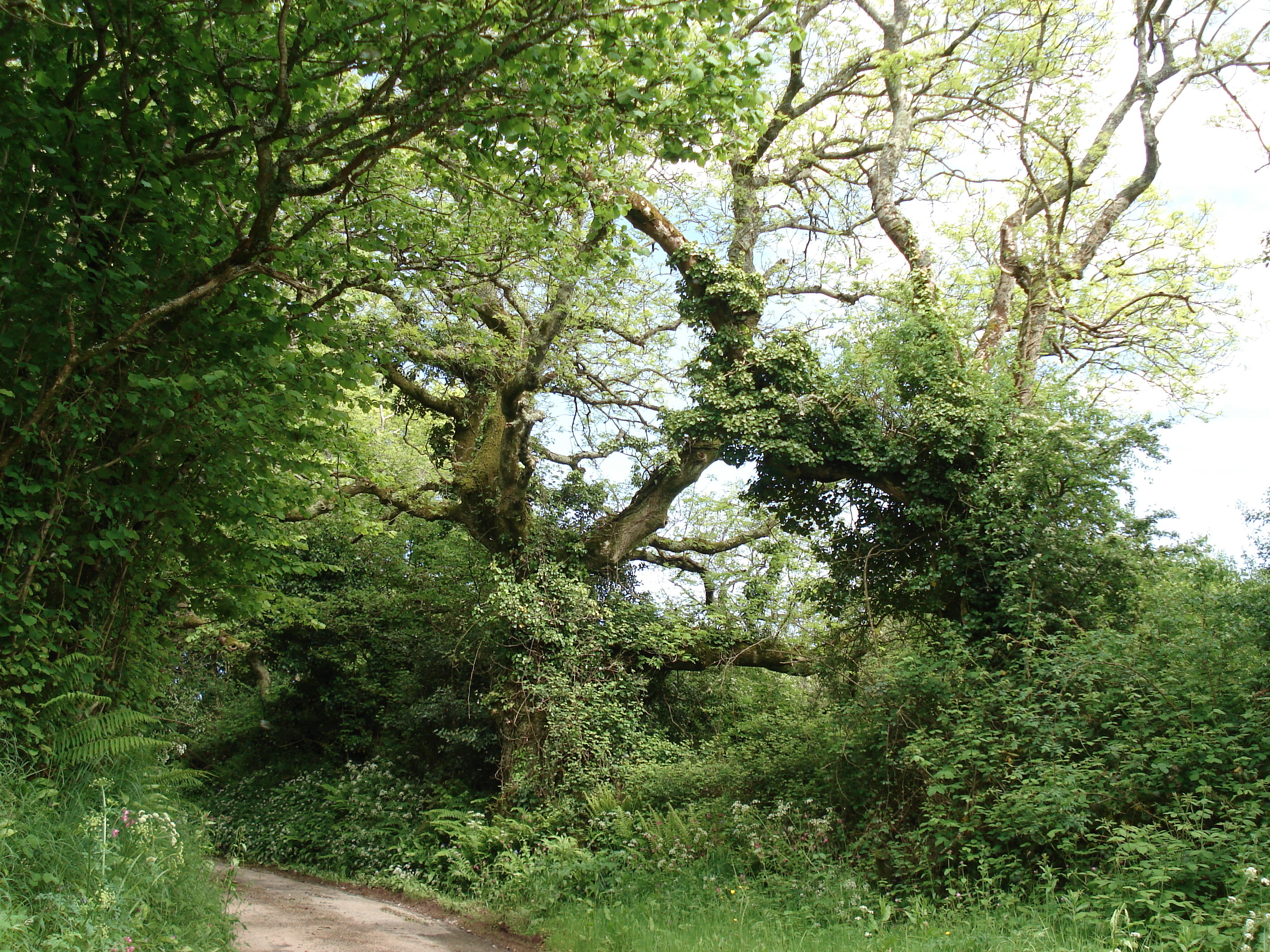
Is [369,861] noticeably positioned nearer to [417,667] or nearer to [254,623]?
[417,667]

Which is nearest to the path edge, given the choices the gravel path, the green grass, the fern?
the gravel path

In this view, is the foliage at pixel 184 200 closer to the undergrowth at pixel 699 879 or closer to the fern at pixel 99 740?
the fern at pixel 99 740

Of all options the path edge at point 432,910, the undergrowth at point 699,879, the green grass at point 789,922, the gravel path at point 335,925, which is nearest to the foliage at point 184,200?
the gravel path at point 335,925

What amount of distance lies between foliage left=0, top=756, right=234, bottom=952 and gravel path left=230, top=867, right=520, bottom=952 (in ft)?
3.56

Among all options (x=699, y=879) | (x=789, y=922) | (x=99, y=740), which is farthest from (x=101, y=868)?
(x=699, y=879)

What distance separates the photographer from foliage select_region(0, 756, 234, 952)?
400 cm

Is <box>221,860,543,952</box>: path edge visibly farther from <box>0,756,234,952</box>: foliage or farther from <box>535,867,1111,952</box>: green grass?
<box>0,756,234,952</box>: foliage

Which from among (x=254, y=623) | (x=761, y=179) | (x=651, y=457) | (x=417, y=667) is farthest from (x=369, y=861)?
(x=761, y=179)

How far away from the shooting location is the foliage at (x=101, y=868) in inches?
158

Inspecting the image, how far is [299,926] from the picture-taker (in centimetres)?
838

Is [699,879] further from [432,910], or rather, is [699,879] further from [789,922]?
[432,910]

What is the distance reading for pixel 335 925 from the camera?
865cm

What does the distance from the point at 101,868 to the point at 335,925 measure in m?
4.89

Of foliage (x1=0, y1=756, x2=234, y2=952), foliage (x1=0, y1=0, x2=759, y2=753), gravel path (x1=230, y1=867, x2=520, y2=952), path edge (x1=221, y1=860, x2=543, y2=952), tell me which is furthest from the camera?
path edge (x1=221, y1=860, x2=543, y2=952)
